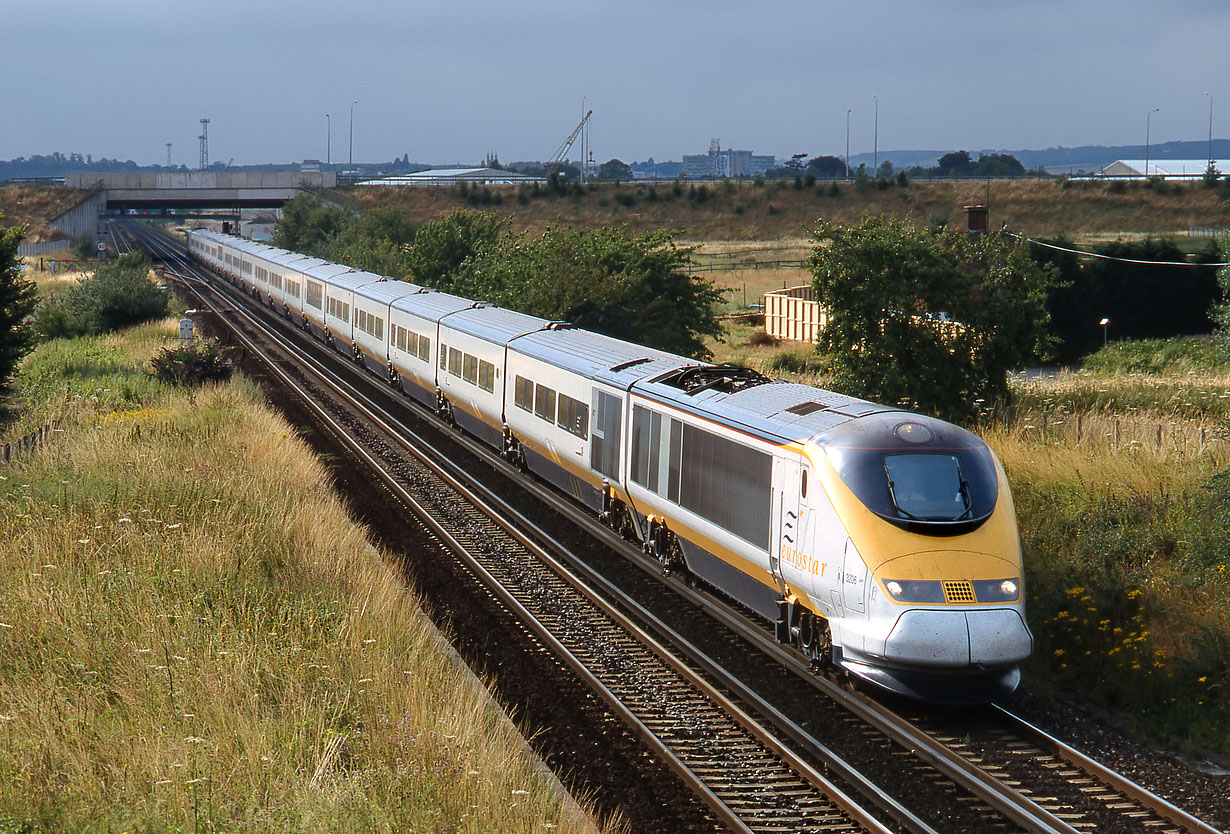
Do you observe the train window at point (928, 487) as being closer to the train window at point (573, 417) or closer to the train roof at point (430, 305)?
the train window at point (573, 417)

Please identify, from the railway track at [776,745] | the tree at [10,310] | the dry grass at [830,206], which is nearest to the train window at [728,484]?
the railway track at [776,745]

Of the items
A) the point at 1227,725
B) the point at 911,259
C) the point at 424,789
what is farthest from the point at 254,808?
the point at 911,259

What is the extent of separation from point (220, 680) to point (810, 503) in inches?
214

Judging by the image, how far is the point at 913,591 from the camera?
10289 mm

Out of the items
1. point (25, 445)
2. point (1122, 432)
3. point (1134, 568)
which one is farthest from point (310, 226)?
point (1134, 568)

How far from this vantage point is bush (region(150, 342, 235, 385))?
30.9m

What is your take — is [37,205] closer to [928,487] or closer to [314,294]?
[314,294]

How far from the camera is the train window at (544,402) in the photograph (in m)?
19.9

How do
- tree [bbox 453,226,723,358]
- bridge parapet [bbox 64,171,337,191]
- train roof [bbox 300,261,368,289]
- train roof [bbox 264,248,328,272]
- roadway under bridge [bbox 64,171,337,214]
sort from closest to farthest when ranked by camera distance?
tree [bbox 453,226,723,358] → train roof [bbox 300,261,368,289] → train roof [bbox 264,248,328,272] → roadway under bridge [bbox 64,171,337,214] → bridge parapet [bbox 64,171,337,191]

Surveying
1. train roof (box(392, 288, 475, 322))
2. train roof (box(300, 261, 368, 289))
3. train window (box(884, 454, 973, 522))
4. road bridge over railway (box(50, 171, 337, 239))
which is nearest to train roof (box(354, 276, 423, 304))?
train roof (box(392, 288, 475, 322))

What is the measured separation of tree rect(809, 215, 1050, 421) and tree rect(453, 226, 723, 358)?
10024 mm

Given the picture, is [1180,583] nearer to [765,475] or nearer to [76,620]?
[765,475]

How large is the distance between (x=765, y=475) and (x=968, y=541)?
7.76 ft

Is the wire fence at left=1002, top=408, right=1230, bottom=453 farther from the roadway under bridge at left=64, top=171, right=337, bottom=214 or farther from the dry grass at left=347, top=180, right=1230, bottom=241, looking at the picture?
the roadway under bridge at left=64, top=171, right=337, bottom=214
